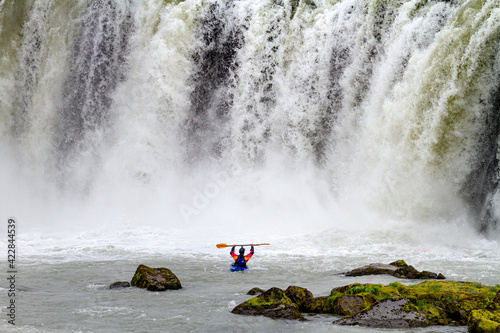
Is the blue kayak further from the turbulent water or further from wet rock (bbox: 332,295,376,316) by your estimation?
wet rock (bbox: 332,295,376,316)

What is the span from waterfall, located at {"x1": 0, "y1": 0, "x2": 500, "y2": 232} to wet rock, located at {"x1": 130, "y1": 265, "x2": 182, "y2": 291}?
856 cm

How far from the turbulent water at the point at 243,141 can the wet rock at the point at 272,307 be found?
105 cm

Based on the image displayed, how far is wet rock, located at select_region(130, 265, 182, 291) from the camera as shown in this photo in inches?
414

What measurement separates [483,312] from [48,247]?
12468 mm

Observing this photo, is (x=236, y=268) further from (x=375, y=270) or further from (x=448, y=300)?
(x=448, y=300)

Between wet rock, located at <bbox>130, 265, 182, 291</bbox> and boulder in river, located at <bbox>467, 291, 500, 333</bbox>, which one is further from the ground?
wet rock, located at <bbox>130, 265, 182, 291</bbox>

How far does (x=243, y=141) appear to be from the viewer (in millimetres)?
21906

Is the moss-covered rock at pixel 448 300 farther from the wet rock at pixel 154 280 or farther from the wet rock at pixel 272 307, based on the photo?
the wet rock at pixel 154 280

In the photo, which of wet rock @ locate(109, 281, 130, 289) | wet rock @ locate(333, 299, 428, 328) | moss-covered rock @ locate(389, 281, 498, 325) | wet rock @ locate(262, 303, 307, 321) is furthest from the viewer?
wet rock @ locate(109, 281, 130, 289)

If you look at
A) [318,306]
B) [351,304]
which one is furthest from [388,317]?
[318,306]

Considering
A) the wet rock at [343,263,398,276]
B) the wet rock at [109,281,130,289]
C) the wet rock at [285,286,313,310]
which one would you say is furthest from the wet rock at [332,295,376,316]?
the wet rock at [109,281,130,289]

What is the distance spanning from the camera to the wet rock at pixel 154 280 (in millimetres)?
10523

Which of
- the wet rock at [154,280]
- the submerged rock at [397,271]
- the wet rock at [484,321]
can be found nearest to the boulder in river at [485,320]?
the wet rock at [484,321]

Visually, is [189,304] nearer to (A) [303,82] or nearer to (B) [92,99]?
(A) [303,82]
